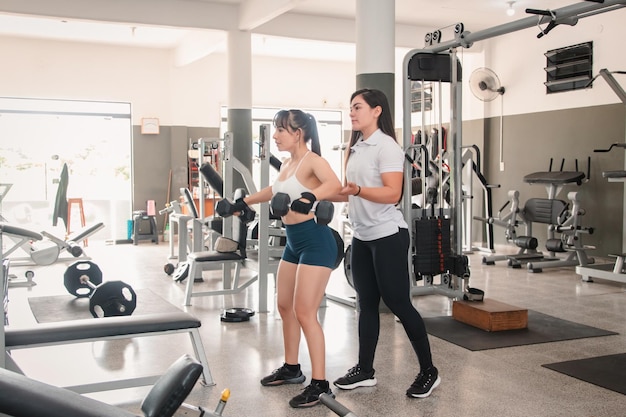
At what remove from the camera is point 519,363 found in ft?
11.9

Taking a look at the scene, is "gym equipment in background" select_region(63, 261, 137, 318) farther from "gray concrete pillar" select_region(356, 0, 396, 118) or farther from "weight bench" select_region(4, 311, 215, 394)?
"gray concrete pillar" select_region(356, 0, 396, 118)

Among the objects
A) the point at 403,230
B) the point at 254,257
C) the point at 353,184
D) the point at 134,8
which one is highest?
the point at 134,8

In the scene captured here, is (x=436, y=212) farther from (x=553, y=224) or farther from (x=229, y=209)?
(x=553, y=224)

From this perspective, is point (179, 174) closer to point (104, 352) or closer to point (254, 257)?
point (254, 257)

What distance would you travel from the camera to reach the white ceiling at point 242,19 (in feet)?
24.6

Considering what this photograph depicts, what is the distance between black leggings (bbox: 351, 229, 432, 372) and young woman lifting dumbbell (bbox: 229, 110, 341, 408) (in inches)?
7.0

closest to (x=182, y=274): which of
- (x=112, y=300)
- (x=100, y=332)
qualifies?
(x=112, y=300)

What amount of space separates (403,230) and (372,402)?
0.82 meters

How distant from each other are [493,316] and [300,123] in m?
2.11

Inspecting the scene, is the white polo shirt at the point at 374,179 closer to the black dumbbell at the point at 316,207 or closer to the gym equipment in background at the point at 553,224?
the black dumbbell at the point at 316,207

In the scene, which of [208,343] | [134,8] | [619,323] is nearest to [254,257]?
[208,343]

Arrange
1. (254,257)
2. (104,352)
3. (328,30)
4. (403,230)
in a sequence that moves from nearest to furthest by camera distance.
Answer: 1. (403,230)
2. (104,352)
3. (254,257)
4. (328,30)

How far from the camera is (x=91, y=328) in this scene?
290cm

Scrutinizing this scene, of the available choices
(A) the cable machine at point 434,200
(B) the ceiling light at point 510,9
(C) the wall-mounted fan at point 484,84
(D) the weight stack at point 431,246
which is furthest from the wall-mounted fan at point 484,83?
(D) the weight stack at point 431,246
